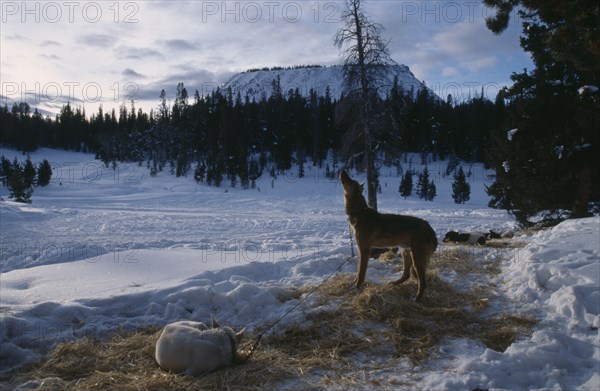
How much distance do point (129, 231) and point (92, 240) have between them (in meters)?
2.68

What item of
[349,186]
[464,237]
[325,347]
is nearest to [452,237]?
[464,237]

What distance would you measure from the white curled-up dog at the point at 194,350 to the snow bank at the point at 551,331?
6.07 ft

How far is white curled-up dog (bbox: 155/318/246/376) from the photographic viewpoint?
3684 mm

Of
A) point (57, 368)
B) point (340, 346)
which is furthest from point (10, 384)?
point (340, 346)

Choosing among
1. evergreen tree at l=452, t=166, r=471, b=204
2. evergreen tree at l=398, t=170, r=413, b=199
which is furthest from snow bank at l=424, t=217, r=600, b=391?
evergreen tree at l=398, t=170, r=413, b=199

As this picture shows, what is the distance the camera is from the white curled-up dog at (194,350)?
3.68 metres

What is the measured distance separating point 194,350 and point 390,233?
9.72ft

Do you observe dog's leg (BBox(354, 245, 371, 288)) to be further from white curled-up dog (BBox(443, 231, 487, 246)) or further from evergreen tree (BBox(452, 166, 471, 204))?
evergreen tree (BBox(452, 166, 471, 204))

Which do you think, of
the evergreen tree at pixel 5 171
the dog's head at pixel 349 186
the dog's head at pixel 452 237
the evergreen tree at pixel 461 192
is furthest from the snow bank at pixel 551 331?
the evergreen tree at pixel 5 171

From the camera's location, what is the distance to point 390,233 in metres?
5.48

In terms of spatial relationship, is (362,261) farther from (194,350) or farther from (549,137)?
(549,137)

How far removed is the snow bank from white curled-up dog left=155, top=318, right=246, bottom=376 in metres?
1.85

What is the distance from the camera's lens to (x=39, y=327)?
4.61 metres

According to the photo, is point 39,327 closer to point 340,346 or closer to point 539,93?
point 340,346
